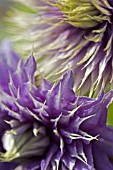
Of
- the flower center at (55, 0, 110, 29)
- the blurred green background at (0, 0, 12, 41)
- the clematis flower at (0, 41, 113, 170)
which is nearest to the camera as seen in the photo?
the clematis flower at (0, 41, 113, 170)

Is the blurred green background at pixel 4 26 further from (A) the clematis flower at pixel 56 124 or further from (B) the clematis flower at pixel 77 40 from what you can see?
(A) the clematis flower at pixel 56 124

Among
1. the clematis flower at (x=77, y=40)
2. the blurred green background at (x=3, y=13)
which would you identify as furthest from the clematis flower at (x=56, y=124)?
the blurred green background at (x=3, y=13)

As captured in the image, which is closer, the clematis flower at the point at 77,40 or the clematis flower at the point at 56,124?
the clematis flower at the point at 56,124

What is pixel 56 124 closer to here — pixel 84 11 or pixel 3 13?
pixel 84 11

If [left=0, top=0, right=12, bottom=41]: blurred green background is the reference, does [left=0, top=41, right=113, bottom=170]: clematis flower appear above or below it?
below

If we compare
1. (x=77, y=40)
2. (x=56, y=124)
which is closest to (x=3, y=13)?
(x=77, y=40)

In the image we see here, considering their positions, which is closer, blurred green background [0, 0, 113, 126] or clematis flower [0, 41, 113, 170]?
clematis flower [0, 41, 113, 170]

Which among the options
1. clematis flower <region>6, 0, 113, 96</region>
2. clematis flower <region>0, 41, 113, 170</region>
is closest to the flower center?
clematis flower <region>6, 0, 113, 96</region>

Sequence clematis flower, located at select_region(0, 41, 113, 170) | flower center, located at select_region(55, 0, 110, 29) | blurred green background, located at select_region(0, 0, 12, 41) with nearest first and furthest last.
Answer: clematis flower, located at select_region(0, 41, 113, 170), flower center, located at select_region(55, 0, 110, 29), blurred green background, located at select_region(0, 0, 12, 41)

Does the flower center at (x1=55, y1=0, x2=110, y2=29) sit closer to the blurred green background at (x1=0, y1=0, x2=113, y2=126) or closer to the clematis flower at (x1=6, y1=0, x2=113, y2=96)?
the clematis flower at (x1=6, y1=0, x2=113, y2=96)

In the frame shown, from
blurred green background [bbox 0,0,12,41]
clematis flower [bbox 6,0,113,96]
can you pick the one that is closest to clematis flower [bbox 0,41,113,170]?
clematis flower [bbox 6,0,113,96]
